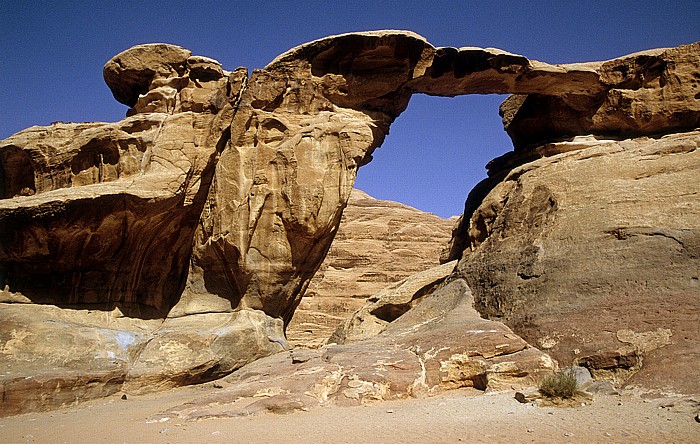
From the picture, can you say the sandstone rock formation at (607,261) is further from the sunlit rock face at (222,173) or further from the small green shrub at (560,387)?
the small green shrub at (560,387)

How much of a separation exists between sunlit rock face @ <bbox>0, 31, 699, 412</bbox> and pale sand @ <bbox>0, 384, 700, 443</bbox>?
370 centimetres

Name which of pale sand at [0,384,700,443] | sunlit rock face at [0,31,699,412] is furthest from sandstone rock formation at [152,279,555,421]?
sunlit rock face at [0,31,699,412]

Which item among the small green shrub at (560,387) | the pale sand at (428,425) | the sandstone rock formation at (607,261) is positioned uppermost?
the sandstone rock formation at (607,261)

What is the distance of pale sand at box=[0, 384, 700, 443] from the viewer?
20.5 feet

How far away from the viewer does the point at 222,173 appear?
13711 millimetres

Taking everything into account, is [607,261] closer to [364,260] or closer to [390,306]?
[390,306]

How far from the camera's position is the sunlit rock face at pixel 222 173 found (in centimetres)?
1215

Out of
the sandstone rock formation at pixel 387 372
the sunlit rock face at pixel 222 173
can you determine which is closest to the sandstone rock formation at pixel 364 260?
the sunlit rock face at pixel 222 173

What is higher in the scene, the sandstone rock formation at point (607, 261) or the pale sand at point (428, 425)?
the sandstone rock formation at point (607, 261)

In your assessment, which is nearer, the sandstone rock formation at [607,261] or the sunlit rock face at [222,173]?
the sandstone rock formation at [607,261]

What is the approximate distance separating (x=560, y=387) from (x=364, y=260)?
23999 mm

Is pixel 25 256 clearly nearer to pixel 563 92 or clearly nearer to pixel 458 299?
pixel 458 299

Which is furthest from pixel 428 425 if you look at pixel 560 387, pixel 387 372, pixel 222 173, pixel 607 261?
pixel 222 173

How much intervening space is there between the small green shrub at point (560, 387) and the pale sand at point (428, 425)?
30cm
